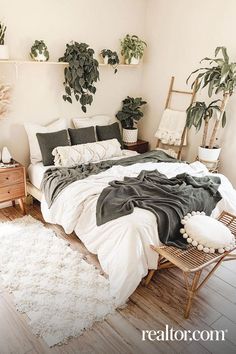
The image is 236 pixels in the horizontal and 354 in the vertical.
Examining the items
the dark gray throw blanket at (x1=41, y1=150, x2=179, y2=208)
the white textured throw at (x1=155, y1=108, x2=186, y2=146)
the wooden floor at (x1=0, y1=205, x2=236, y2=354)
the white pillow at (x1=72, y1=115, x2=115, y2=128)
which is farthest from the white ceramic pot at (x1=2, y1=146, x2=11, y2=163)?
the white textured throw at (x1=155, y1=108, x2=186, y2=146)

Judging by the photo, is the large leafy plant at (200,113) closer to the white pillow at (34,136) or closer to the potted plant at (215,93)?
the potted plant at (215,93)

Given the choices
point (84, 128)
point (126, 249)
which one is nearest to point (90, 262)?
point (126, 249)

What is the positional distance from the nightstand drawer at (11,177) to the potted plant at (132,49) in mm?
2132

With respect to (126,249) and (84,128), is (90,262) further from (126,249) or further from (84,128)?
(84,128)

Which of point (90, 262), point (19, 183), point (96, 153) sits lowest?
point (90, 262)

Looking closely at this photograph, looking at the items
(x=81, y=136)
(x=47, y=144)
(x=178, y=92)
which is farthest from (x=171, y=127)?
(x=47, y=144)

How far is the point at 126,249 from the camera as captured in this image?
205 centimetres

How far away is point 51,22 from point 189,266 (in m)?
2.98

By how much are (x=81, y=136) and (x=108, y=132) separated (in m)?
0.44

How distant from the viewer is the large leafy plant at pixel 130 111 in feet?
13.7

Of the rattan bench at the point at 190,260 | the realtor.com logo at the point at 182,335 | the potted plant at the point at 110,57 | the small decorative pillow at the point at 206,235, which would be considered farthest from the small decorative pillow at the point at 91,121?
the realtor.com logo at the point at 182,335

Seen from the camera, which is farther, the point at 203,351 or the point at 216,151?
the point at 216,151

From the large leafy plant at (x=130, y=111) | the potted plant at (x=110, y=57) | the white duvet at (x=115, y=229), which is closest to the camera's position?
the white duvet at (x=115, y=229)

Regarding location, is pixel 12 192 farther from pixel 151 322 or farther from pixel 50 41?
pixel 151 322
